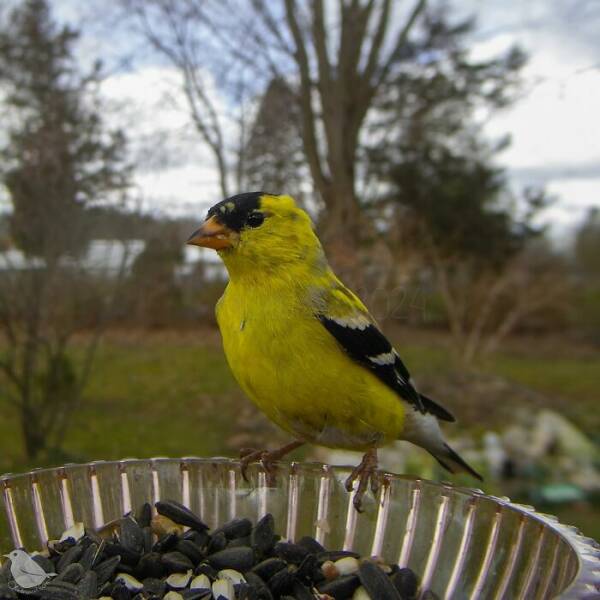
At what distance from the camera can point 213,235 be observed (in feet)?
5.36

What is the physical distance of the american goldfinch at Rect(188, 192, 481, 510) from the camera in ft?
4.97

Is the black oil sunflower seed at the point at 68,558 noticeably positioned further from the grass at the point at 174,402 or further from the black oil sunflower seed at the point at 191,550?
the grass at the point at 174,402

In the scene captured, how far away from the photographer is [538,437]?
19.8ft

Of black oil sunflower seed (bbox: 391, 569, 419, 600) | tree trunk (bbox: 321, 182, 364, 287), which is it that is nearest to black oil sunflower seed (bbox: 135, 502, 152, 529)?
black oil sunflower seed (bbox: 391, 569, 419, 600)

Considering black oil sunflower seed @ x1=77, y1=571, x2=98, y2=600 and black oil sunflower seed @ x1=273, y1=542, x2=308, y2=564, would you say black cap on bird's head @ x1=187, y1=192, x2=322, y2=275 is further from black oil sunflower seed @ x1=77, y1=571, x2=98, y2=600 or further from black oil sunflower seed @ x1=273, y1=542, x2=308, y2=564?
black oil sunflower seed @ x1=77, y1=571, x2=98, y2=600

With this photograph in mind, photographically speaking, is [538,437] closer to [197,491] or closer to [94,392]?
[94,392]

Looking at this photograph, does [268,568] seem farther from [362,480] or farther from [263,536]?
[362,480]

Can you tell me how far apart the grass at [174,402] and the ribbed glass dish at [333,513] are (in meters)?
3.57

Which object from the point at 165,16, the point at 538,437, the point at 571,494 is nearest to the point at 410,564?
the point at 571,494

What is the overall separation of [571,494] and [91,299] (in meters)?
3.61

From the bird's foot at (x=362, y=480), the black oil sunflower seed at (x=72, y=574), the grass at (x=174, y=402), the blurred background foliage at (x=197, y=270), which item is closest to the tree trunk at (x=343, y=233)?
the blurred background foliage at (x=197, y=270)

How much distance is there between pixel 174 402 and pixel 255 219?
495 cm

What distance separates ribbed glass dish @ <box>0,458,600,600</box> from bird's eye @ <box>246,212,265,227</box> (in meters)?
0.53

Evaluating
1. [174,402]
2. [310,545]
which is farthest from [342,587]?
[174,402]
